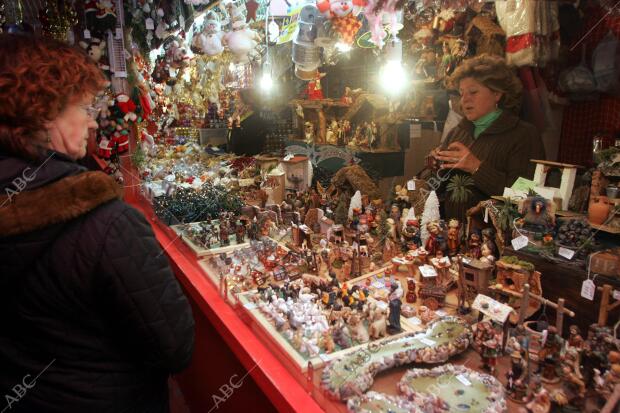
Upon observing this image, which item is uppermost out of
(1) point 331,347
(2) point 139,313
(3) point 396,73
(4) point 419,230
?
(3) point 396,73

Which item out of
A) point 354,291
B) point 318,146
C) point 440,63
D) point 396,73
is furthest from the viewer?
point 318,146

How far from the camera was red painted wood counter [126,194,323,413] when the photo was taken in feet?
6.07

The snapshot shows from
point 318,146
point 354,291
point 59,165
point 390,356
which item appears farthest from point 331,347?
point 318,146

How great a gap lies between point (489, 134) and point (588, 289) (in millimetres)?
1183

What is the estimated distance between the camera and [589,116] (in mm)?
2223

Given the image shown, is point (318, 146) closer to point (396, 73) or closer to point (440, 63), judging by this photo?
point (396, 73)

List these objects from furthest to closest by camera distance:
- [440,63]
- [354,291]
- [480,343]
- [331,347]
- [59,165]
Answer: [440,63], [354,291], [331,347], [480,343], [59,165]

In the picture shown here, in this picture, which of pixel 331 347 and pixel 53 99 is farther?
pixel 331 347

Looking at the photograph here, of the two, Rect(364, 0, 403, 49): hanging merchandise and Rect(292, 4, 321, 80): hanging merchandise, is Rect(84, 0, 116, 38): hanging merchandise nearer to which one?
Rect(292, 4, 321, 80): hanging merchandise

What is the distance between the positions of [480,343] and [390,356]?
40cm

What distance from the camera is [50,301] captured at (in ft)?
4.35

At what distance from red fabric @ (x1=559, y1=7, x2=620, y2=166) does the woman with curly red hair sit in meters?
2.13

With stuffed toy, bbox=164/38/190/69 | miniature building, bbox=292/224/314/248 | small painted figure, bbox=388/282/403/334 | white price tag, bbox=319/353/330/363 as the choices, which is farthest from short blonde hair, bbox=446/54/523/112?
stuffed toy, bbox=164/38/190/69

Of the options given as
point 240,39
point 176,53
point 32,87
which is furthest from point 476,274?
point 176,53
